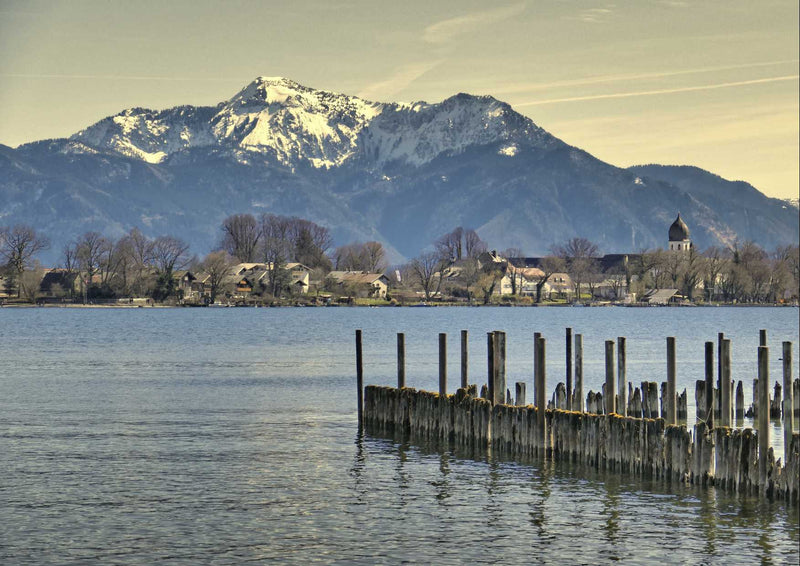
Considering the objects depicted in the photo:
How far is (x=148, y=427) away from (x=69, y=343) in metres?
61.6

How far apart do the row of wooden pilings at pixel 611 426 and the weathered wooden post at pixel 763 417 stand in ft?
0.07

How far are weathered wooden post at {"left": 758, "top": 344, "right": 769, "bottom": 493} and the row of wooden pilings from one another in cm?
2

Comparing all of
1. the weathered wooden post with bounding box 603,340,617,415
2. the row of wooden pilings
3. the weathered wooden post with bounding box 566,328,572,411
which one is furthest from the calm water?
the weathered wooden post with bounding box 566,328,572,411

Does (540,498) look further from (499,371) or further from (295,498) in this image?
(499,371)

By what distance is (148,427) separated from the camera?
139ft

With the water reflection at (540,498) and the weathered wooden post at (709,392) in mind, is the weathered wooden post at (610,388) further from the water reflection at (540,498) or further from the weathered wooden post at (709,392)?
the weathered wooden post at (709,392)

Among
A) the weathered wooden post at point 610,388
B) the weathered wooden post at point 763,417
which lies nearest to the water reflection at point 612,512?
the weathered wooden post at point 610,388

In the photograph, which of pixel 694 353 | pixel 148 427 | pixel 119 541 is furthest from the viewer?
pixel 694 353

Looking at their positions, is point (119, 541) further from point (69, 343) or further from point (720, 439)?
point (69, 343)

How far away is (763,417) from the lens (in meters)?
25.0

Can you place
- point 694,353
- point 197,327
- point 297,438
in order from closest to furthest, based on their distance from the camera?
point 297,438 < point 694,353 < point 197,327

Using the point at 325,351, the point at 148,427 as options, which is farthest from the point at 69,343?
the point at 148,427

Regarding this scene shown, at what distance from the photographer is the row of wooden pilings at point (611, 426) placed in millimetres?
26023

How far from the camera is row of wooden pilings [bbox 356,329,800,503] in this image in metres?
26.0
